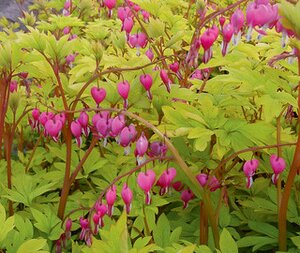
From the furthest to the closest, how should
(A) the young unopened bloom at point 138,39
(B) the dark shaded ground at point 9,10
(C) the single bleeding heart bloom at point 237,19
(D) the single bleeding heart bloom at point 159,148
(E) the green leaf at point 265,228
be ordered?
(B) the dark shaded ground at point 9,10, (A) the young unopened bloom at point 138,39, (E) the green leaf at point 265,228, (D) the single bleeding heart bloom at point 159,148, (C) the single bleeding heart bloom at point 237,19

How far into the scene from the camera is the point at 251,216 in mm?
1929

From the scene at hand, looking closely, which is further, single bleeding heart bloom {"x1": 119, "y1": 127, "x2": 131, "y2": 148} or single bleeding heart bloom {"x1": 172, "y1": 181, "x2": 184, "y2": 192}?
single bleeding heart bloom {"x1": 172, "y1": 181, "x2": 184, "y2": 192}

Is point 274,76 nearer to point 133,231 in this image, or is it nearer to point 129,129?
point 129,129

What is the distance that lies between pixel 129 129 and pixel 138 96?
0.28 metres

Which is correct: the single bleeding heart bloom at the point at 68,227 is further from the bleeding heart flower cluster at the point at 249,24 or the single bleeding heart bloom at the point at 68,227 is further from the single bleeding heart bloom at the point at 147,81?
the bleeding heart flower cluster at the point at 249,24

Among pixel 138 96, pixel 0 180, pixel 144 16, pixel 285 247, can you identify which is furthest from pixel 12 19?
pixel 285 247

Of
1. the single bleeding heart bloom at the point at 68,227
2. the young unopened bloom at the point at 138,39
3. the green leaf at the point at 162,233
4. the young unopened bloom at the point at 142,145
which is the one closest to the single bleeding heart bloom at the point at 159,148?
the young unopened bloom at the point at 142,145

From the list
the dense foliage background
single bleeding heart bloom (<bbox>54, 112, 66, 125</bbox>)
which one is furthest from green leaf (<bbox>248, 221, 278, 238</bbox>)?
single bleeding heart bloom (<bbox>54, 112, 66, 125</bbox>)

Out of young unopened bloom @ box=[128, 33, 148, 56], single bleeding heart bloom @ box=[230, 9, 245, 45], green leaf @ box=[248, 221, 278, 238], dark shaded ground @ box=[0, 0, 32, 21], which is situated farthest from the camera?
dark shaded ground @ box=[0, 0, 32, 21]

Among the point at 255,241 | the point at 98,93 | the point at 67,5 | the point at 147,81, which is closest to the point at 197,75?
the point at 147,81

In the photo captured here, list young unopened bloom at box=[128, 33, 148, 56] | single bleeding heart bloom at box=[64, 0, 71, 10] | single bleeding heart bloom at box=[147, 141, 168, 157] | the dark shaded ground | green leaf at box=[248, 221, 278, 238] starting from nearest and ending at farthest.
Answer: single bleeding heart bloom at box=[147, 141, 168, 157] < green leaf at box=[248, 221, 278, 238] < young unopened bloom at box=[128, 33, 148, 56] < single bleeding heart bloom at box=[64, 0, 71, 10] < the dark shaded ground

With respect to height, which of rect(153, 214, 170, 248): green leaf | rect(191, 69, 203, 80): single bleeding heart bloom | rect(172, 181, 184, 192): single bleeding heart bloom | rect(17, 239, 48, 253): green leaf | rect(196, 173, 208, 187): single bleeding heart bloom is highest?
rect(191, 69, 203, 80): single bleeding heart bloom

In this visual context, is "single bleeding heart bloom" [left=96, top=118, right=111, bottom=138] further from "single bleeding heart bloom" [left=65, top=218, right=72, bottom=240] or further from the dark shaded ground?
the dark shaded ground

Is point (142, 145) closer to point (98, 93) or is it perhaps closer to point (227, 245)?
point (98, 93)
